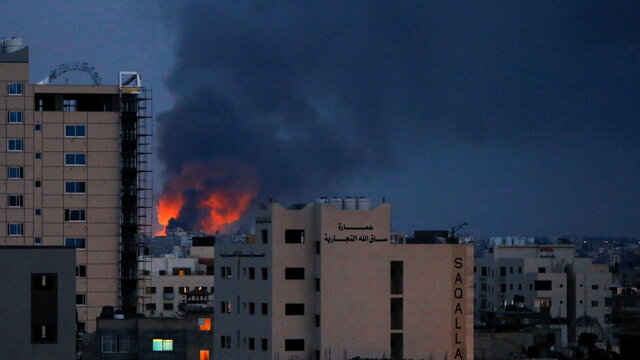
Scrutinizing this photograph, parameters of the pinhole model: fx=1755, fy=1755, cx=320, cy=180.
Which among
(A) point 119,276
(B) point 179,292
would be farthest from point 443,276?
(B) point 179,292

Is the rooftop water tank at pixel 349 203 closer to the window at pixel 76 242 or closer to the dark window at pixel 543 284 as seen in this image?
the window at pixel 76 242

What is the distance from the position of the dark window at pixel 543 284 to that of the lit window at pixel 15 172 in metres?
54.8

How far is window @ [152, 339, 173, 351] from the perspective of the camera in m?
104

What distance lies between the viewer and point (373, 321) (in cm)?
8138

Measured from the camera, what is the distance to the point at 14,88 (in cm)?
11475

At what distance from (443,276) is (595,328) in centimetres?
4395

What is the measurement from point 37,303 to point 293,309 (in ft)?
66.9

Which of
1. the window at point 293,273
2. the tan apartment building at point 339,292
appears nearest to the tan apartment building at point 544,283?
the tan apartment building at point 339,292

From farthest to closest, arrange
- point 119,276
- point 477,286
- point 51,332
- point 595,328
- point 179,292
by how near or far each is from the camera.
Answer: point 477,286 < point 179,292 < point 595,328 < point 119,276 < point 51,332

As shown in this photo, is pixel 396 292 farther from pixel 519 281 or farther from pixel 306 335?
pixel 519 281

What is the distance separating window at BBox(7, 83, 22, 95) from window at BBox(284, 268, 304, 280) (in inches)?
1533

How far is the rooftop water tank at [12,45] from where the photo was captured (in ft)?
382

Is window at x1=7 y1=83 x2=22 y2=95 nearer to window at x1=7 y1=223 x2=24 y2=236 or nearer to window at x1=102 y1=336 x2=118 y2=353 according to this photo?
window at x1=7 y1=223 x2=24 y2=236

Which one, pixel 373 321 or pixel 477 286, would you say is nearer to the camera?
pixel 373 321
